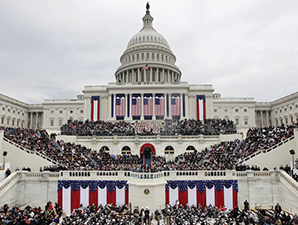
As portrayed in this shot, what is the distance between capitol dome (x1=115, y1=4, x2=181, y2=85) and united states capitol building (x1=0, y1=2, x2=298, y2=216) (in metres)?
0.34

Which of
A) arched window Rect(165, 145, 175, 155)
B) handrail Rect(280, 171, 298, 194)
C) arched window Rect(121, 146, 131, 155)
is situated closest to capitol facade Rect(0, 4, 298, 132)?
arched window Rect(121, 146, 131, 155)

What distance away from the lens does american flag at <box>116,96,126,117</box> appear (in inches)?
2630

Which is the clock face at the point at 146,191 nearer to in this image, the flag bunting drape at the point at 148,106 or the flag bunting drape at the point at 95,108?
the flag bunting drape at the point at 148,106

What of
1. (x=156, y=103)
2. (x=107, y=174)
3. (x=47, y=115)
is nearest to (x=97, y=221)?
(x=107, y=174)

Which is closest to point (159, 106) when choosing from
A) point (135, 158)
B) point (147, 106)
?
point (147, 106)

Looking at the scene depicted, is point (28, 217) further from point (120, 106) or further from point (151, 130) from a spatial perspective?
point (120, 106)

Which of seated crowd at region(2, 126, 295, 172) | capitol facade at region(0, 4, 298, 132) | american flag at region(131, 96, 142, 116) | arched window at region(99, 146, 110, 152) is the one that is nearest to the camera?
seated crowd at region(2, 126, 295, 172)

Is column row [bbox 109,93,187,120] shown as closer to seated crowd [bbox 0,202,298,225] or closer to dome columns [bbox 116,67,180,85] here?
dome columns [bbox 116,67,180,85]

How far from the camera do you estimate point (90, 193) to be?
88.9 ft

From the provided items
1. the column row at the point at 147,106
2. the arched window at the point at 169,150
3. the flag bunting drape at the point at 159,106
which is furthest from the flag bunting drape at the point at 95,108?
the arched window at the point at 169,150

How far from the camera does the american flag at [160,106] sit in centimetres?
6706

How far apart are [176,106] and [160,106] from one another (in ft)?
14.3

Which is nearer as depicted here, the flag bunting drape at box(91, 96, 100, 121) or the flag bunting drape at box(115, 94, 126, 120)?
the flag bunting drape at box(115, 94, 126, 120)

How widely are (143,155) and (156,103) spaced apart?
80.5 feet
